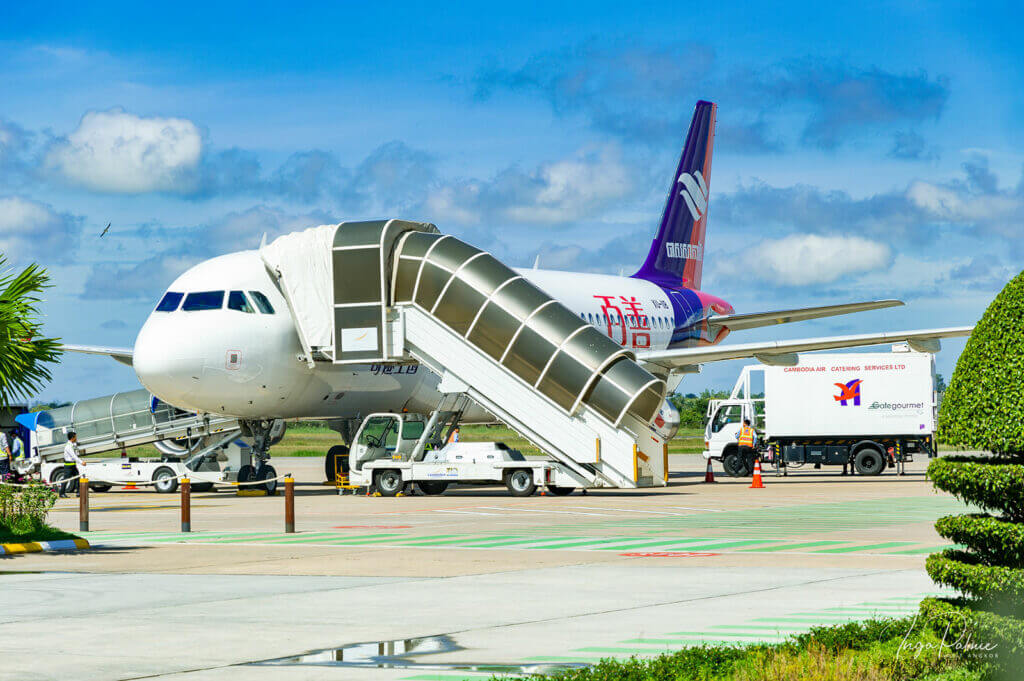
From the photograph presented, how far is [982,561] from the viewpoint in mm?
6961

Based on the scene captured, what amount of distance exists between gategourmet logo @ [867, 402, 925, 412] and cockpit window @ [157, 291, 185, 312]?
21513 mm

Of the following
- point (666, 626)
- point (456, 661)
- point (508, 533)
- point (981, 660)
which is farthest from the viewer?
point (508, 533)

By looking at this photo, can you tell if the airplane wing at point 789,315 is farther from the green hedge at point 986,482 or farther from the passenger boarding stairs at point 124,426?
the green hedge at point 986,482

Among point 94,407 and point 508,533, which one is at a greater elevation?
point 94,407

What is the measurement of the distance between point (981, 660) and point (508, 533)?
12711 mm

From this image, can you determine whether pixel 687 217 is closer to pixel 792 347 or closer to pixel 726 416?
pixel 726 416

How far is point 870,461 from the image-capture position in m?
40.4

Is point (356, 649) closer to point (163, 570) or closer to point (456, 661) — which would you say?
point (456, 661)

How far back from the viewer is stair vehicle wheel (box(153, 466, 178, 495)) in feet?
105

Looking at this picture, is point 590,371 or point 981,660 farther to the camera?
point 590,371

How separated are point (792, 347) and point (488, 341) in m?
8.36

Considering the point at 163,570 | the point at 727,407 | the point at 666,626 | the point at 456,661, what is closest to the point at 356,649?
the point at 456,661

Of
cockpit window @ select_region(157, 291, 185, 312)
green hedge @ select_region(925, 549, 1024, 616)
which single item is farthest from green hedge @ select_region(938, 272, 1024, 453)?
cockpit window @ select_region(157, 291, 185, 312)

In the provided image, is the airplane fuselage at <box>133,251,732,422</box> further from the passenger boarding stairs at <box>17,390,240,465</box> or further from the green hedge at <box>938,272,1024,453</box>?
the green hedge at <box>938,272,1024,453</box>
